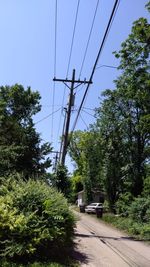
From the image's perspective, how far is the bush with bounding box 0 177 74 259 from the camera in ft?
27.9

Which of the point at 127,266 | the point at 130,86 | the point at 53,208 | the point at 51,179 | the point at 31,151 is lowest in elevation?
the point at 127,266

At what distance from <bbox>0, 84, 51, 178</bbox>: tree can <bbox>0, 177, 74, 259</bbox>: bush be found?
41.6 ft

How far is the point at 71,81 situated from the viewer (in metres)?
20.0

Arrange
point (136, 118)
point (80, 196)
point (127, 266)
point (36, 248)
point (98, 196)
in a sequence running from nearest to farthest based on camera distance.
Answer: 1. point (36, 248)
2. point (127, 266)
3. point (136, 118)
4. point (98, 196)
5. point (80, 196)

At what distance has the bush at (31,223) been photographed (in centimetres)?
849

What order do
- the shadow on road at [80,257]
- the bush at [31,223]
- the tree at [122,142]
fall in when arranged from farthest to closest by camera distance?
the tree at [122,142], the shadow on road at [80,257], the bush at [31,223]

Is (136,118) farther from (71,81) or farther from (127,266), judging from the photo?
(127,266)

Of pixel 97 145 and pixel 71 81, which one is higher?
pixel 97 145

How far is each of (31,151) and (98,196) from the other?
3144cm

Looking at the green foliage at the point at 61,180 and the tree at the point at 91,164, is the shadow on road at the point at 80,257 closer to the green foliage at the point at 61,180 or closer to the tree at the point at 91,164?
the green foliage at the point at 61,180

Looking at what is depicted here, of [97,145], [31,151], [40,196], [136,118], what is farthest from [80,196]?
[40,196]

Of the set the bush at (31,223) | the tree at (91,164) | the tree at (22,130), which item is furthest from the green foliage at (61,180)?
the tree at (91,164)

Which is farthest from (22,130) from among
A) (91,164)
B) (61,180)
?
(91,164)

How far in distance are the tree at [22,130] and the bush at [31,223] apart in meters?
12.7
